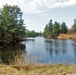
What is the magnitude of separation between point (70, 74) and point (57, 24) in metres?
101

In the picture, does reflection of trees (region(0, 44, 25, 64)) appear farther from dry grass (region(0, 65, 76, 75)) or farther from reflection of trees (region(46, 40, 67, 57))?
dry grass (region(0, 65, 76, 75))

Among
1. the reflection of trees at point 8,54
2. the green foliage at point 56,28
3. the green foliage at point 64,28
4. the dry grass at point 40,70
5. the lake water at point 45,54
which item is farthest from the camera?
the green foliage at point 56,28

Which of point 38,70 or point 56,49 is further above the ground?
point 38,70

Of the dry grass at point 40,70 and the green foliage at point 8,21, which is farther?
the green foliage at point 8,21

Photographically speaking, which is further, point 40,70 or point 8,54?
point 8,54

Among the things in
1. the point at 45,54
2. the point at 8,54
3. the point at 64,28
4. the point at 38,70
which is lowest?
the point at 45,54

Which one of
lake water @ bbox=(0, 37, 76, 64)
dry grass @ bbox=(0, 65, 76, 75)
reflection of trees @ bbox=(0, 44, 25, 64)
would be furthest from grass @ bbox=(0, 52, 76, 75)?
reflection of trees @ bbox=(0, 44, 25, 64)

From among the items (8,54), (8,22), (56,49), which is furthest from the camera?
(8,22)

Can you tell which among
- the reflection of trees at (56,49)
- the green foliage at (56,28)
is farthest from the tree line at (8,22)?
the green foliage at (56,28)

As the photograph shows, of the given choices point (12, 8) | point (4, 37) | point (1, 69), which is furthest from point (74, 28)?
Answer: point (1, 69)

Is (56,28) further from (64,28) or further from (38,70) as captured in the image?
(38,70)

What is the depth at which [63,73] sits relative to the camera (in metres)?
9.45

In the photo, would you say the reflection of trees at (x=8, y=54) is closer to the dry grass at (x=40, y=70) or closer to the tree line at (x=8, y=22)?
the dry grass at (x=40, y=70)

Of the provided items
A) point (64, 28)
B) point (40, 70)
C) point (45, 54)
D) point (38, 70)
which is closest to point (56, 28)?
point (64, 28)
